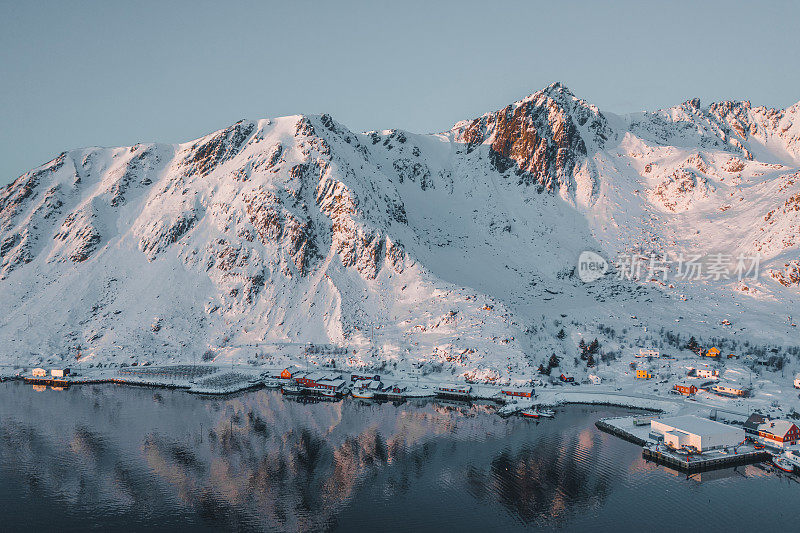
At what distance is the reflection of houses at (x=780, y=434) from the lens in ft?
242

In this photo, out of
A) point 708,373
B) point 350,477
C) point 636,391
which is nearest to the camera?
point 350,477

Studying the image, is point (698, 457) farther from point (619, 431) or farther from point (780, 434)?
point (780, 434)

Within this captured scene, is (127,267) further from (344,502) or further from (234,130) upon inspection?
(344,502)

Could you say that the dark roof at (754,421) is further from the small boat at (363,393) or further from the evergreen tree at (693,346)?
the small boat at (363,393)

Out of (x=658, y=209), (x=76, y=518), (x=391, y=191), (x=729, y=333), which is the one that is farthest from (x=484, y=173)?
(x=76, y=518)

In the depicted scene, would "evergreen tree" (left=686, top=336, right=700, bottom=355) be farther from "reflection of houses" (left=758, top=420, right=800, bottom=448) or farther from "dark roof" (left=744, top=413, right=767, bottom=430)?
"reflection of houses" (left=758, top=420, right=800, bottom=448)

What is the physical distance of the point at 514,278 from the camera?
15700cm

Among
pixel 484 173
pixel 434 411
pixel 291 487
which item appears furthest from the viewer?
pixel 484 173

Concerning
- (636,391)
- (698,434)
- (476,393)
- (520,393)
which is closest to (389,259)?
(476,393)

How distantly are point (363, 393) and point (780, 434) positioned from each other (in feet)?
216

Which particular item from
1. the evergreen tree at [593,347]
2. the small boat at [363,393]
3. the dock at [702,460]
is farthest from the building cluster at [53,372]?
the evergreen tree at [593,347]

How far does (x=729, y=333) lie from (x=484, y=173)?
4068 inches

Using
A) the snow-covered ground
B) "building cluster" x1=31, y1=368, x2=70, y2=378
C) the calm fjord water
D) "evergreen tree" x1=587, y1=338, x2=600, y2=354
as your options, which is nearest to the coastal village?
"building cluster" x1=31, y1=368, x2=70, y2=378

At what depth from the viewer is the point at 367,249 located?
5655 inches
